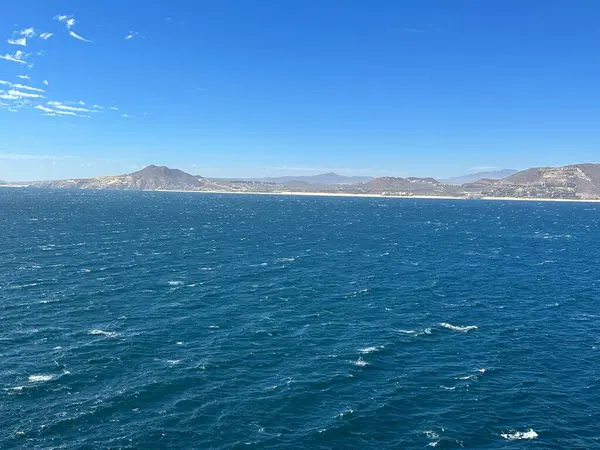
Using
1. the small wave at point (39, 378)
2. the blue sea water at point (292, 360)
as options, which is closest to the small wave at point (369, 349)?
the blue sea water at point (292, 360)

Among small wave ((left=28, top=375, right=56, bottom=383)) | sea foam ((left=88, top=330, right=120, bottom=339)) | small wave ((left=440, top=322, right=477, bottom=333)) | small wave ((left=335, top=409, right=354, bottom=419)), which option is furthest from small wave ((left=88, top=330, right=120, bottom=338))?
small wave ((left=440, top=322, right=477, bottom=333))

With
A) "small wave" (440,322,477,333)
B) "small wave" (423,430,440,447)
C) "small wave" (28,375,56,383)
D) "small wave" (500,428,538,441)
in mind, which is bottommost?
"small wave" (500,428,538,441)

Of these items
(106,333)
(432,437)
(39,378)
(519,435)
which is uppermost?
(106,333)

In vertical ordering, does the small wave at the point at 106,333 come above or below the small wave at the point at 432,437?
above

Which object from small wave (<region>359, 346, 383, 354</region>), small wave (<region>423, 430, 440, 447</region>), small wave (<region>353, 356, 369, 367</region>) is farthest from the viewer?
small wave (<region>359, 346, 383, 354</region>)

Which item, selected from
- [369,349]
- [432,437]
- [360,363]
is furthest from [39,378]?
[432,437]

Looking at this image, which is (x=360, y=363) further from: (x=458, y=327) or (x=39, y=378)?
(x=39, y=378)

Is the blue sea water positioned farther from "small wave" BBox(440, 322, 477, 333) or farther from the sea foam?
"small wave" BBox(440, 322, 477, 333)

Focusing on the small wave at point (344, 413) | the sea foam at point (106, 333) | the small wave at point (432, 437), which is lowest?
the small wave at point (432, 437)

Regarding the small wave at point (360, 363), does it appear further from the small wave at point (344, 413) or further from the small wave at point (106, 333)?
the small wave at point (106, 333)

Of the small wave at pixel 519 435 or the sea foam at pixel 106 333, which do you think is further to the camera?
the sea foam at pixel 106 333

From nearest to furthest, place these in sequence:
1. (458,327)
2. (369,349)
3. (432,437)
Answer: (432,437) < (369,349) < (458,327)

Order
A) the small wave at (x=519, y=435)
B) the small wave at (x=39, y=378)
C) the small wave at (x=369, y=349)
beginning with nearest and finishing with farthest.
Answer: the small wave at (x=519, y=435)
the small wave at (x=39, y=378)
the small wave at (x=369, y=349)

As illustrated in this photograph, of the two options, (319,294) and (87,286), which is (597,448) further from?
(87,286)
